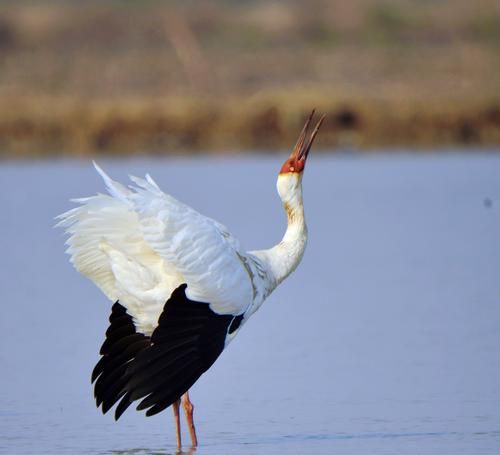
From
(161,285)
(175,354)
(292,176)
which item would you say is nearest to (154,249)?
(161,285)

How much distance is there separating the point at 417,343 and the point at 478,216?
19.2 feet

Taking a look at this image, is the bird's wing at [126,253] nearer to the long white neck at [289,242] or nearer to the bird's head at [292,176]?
the long white neck at [289,242]

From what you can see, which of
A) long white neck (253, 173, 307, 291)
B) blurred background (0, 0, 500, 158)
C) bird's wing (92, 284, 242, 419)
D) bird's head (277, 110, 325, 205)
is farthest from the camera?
blurred background (0, 0, 500, 158)

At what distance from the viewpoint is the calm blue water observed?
8.21 metres

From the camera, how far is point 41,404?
29.6ft

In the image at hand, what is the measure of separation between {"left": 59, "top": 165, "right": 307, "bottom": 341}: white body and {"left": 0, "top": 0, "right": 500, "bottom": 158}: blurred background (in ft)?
53.2

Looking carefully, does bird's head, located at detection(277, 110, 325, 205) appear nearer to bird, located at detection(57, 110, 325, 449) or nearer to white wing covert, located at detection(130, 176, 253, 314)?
bird, located at detection(57, 110, 325, 449)

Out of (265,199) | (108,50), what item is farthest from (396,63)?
(265,199)

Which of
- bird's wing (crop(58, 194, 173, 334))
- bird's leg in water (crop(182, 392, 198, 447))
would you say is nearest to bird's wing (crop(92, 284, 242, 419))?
bird's wing (crop(58, 194, 173, 334))

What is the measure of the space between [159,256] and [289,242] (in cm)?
91

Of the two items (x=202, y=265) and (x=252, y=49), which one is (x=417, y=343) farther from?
(x=252, y=49)

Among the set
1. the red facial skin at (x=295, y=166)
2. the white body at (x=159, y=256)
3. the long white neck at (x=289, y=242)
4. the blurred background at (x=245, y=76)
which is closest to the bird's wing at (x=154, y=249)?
the white body at (x=159, y=256)

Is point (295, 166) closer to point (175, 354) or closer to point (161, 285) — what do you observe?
point (161, 285)

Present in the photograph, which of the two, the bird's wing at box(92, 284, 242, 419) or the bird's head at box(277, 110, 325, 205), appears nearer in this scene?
the bird's wing at box(92, 284, 242, 419)
